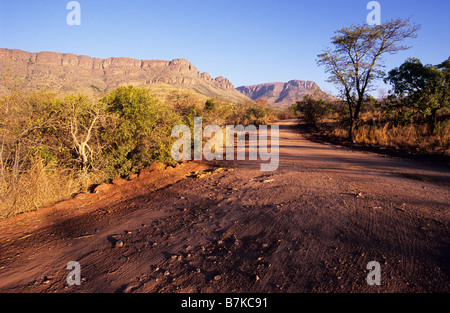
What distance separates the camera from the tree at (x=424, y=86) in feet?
29.9

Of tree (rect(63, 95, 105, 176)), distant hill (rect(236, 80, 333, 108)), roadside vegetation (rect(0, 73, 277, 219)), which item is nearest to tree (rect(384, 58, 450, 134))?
roadside vegetation (rect(0, 73, 277, 219))

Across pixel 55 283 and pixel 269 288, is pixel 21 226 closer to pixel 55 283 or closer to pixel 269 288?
pixel 55 283

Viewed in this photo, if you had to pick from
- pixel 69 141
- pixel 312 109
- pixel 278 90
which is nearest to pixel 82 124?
pixel 69 141

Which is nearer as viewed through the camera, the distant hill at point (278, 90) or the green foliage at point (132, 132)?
the green foliage at point (132, 132)

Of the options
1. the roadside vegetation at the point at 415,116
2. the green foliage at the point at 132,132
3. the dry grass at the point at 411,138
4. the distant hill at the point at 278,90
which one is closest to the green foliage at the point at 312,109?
the roadside vegetation at the point at 415,116

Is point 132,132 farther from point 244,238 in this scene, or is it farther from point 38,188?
point 244,238

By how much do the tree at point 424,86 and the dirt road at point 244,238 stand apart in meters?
6.24

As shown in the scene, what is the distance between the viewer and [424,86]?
9789 millimetres

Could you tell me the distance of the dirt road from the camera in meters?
2.17

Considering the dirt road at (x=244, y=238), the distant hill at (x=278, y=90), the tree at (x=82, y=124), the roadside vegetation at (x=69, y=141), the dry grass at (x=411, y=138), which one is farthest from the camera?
the distant hill at (x=278, y=90)

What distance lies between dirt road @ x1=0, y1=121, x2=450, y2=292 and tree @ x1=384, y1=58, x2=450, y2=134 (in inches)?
246

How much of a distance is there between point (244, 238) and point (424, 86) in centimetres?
1201

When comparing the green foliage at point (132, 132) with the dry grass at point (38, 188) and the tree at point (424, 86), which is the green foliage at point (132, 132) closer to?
the dry grass at point (38, 188)

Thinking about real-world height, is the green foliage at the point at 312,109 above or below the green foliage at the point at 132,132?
above
